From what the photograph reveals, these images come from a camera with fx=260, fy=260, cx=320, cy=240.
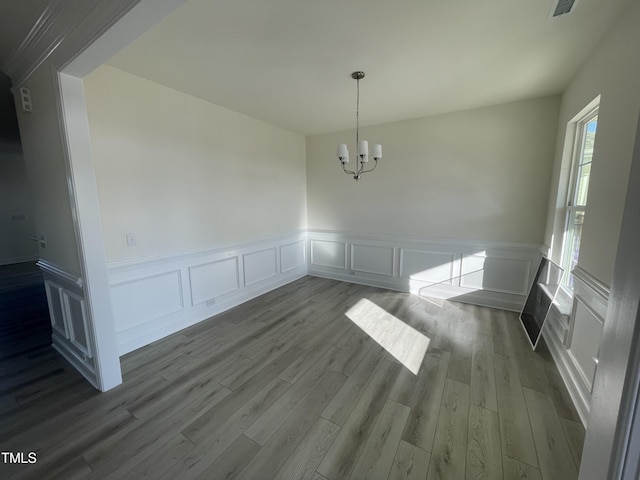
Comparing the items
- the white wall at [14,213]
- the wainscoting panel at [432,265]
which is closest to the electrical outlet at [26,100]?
the wainscoting panel at [432,265]

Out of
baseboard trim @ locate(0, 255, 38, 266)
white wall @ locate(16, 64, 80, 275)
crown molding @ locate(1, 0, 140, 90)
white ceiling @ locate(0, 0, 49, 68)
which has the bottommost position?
baseboard trim @ locate(0, 255, 38, 266)

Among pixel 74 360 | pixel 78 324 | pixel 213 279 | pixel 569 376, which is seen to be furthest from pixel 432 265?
pixel 74 360

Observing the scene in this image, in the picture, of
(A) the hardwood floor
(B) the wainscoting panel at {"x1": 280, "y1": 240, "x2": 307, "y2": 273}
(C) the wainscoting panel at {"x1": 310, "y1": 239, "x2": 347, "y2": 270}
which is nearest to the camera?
(A) the hardwood floor

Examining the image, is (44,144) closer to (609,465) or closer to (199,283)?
(199,283)

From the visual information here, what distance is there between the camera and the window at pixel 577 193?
2.49 meters

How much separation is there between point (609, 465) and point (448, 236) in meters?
3.58

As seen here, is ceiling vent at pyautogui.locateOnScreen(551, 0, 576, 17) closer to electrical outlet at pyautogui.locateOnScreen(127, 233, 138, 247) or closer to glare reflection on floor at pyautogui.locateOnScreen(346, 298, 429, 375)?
glare reflection on floor at pyautogui.locateOnScreen(346, 298, 429, 375)

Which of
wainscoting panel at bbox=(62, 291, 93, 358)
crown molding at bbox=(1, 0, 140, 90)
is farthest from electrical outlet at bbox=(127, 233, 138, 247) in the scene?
crown molding at bbox=(1, 0, 140, 90)

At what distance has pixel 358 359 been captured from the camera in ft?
8.14

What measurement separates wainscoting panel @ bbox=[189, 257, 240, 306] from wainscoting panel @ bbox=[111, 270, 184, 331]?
0.61 feet

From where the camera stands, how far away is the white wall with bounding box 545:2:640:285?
1566 mm

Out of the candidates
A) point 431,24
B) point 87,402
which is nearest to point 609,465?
point 431,24

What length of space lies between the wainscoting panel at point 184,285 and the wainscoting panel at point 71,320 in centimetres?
31

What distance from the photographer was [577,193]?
2633 mm
